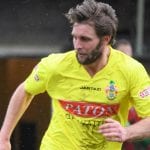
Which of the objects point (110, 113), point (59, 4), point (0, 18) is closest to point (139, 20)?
point (59, 4)

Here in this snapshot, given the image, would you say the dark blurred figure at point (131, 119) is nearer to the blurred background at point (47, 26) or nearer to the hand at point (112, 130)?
the blurred background at point (47, 26)

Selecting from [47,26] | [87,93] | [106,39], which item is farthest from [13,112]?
[47,26]

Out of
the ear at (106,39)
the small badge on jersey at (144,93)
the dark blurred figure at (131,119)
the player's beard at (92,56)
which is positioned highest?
the ear at (106,39)

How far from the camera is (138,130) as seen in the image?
5.96 m

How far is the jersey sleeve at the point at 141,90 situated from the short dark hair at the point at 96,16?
1.16 feet

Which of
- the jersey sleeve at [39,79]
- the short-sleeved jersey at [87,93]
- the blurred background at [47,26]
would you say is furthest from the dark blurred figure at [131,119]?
the jersey sleeve at [39,79]

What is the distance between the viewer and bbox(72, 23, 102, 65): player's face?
601cm

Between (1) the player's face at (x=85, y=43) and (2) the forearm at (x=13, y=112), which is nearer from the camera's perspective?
(1) the player's face at (x=85, y=43)

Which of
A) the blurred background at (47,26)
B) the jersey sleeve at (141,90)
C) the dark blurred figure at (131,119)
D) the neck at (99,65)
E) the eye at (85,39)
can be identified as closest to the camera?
the eye at (85,39)

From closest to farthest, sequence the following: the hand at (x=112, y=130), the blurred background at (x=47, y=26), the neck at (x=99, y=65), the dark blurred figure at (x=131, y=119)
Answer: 1. the hand at (x=112, y=130)
2. the neck at (x=99, y=65)
3. the dark blurred figure at (x=131, y=119)
4. the blurred background at (x=47, y=26)

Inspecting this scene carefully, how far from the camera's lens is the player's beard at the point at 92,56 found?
6.08 m

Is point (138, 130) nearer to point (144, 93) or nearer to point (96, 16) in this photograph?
point (144, 93)

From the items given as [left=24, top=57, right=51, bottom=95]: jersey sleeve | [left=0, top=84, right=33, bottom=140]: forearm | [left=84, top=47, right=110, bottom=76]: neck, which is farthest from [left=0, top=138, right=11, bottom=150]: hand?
[left=84, top=47, right=110, bottom=76]: neck

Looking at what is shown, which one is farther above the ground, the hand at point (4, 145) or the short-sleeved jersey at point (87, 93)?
the short-sleeved jersey at point (87, 93)
